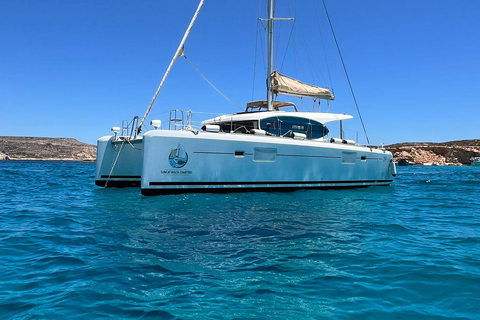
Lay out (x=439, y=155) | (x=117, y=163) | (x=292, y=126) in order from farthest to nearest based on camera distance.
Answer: (x=439, y=155) → (x=292, y=126) → (x=117, y=163)

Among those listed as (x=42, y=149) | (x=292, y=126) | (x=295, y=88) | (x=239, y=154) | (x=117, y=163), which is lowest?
(x=117, y=163)

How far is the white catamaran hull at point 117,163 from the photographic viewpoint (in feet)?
45.3

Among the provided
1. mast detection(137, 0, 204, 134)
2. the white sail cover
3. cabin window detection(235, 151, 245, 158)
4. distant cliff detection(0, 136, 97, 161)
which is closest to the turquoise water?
cabin window detection(235, 151, 245, 158)

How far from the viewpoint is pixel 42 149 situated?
86.5 m

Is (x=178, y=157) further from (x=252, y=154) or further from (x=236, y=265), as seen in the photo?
(x=236, y=265)

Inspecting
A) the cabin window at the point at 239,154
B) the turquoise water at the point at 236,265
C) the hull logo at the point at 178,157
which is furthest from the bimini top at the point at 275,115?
the turquoise water at the point at 236,265

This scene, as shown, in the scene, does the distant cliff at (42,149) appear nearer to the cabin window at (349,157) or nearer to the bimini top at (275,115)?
the bimini top at (275,115)

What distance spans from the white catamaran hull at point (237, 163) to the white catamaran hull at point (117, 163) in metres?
3.17

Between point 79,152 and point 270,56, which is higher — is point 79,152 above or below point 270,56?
below

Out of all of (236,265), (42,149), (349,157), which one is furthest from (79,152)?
(236,265)

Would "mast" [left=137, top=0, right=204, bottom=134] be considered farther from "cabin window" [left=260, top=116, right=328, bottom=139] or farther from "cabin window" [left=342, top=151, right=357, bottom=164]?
"cabin window" [left=342, top=151, right=357, bottom=164]

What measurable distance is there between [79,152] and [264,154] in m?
89.4

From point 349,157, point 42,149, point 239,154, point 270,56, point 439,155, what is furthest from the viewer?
point 42,149

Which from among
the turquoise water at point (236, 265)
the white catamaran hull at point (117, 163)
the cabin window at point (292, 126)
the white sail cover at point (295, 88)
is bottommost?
the turquoise water at point (236, 265)
